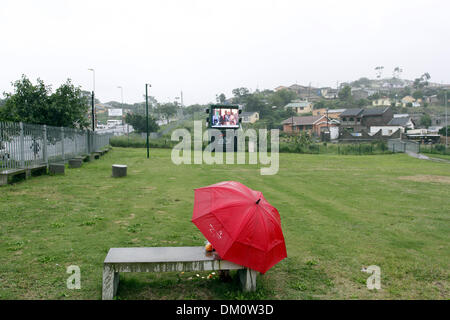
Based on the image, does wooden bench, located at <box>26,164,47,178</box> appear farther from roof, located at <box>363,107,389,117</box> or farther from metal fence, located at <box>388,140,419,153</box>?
roof, located at <box>363,107,389,117</box>

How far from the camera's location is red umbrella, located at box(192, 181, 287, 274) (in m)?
4.64

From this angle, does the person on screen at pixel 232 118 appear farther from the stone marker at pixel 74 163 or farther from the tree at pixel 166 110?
the tree at pixel 166 110

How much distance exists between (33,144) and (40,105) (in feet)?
31.5

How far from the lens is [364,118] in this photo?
76938mm

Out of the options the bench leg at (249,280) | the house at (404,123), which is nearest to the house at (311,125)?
the house at (404,123)

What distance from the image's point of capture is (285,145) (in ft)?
159

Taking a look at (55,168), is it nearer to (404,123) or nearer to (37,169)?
(37,169)

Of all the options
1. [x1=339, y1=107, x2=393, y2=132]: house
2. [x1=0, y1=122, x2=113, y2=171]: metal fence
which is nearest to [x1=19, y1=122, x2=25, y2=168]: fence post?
[x1=0, y1=122, x2=113, y2=171]: metal fence

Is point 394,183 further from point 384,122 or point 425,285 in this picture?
point 384,122

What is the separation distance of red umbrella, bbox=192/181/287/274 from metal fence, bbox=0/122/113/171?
11.7m

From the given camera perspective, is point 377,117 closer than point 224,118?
No

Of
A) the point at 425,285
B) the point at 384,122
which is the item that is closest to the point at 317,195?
→ the point at 425,285

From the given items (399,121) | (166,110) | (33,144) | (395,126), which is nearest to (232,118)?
(33,144)
